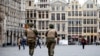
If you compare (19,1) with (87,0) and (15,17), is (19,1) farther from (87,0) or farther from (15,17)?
(87,0)

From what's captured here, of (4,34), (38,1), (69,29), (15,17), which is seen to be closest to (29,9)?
(38,1)

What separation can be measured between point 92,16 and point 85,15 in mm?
1880

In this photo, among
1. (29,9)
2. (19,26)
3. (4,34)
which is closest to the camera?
(4,34)

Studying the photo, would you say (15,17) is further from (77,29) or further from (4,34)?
(77,29)

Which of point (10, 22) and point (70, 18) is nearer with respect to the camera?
point (10, 22)

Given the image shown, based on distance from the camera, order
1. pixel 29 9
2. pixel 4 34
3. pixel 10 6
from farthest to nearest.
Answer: pixel 29 9
pixel 10 6
pixel 4 34

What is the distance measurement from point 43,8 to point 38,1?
2364 millimetres

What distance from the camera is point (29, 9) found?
322 ft

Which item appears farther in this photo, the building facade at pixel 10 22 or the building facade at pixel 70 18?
the building facade at pixel 70 18

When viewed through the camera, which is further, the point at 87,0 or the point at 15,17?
the point at 87,0

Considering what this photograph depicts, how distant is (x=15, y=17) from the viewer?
78.1 meters

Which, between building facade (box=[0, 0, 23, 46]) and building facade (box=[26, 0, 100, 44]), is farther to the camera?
building facade (box=[26, 0, 100, 44])

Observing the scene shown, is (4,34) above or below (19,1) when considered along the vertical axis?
below

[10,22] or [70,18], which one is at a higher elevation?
[70,18]
